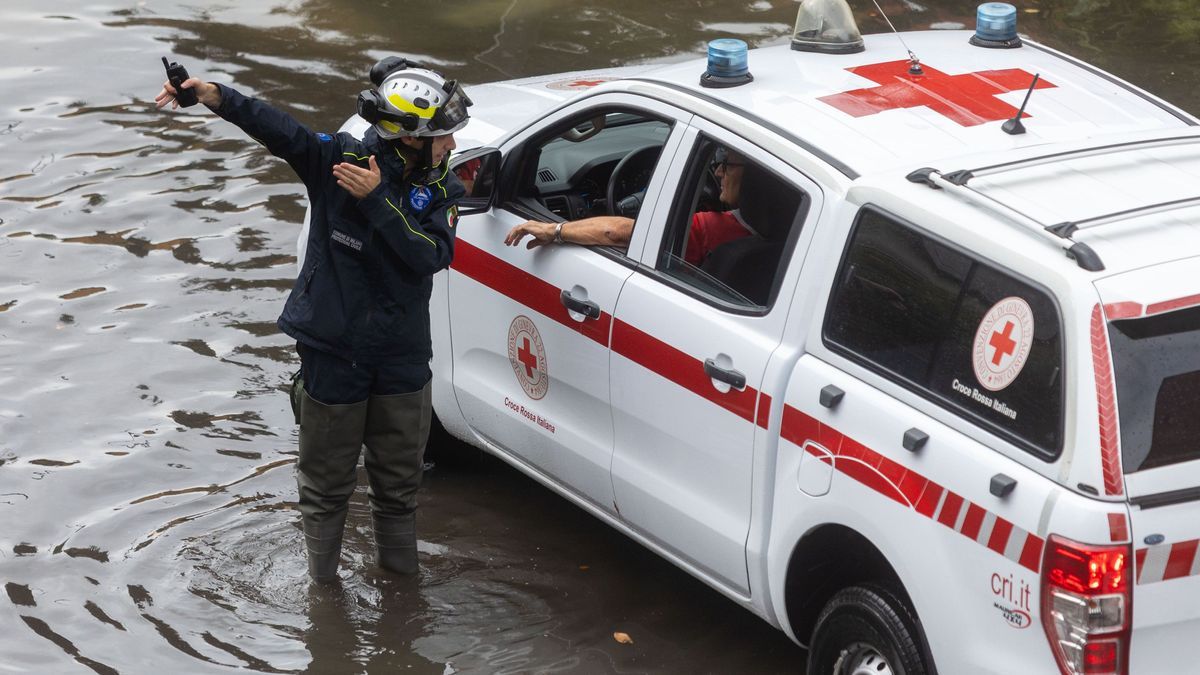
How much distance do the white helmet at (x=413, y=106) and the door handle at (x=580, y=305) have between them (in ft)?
2.20

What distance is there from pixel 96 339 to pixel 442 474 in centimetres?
210

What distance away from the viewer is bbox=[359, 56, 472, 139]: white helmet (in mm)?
4770

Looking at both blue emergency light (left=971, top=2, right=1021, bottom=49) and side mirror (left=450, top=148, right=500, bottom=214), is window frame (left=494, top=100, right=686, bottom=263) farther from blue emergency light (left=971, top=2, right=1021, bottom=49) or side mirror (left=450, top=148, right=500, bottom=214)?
blue emergency light (left=971, top=2, right=1021, bottom=49)

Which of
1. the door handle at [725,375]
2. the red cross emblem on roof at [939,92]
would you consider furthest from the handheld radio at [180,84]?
the red cross emblem on roof at [939,92]

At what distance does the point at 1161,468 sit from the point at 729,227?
1772 millimetres

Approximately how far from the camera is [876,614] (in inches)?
160

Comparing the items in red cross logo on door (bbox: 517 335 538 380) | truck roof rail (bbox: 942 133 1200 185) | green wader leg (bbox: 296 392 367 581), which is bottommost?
green wader leg (bbox: 296 392 367 581)

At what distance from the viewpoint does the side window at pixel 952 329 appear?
3605 mm

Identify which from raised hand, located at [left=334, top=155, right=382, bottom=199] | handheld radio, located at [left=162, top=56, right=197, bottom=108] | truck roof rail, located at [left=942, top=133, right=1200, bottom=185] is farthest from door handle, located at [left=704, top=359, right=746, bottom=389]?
handheld radio, located at [left=162, top=56, right=197, bottom=108]

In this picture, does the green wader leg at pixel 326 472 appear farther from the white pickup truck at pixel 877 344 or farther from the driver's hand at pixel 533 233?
the driver's hand at pixel 533 233

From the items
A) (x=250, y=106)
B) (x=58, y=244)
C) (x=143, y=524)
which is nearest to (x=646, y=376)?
(x=250, y=106)

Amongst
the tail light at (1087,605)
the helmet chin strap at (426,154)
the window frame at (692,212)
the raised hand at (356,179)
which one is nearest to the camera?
the tail light at (1087,605)

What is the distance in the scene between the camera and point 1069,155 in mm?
4191

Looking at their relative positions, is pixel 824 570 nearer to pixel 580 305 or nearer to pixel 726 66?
pixel 580 305
